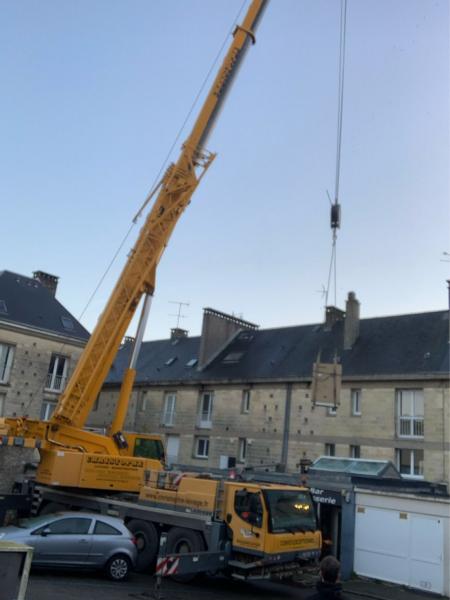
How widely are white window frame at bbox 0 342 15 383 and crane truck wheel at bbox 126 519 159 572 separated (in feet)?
52.1

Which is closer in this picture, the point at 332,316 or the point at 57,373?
the point at 57,373

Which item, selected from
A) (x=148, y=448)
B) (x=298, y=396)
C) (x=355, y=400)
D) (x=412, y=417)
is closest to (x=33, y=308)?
(x=298, y=396)

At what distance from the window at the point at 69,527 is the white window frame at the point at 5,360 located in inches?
663

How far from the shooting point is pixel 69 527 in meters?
11.5

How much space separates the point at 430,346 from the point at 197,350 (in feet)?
50.8

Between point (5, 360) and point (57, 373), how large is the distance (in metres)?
3.01

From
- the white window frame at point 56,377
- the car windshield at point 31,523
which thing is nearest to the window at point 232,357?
the white window frame at point 56,377

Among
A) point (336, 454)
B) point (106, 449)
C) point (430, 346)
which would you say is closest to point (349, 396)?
point (336, 454)

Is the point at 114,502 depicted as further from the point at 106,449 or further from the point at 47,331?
the point at 47,331

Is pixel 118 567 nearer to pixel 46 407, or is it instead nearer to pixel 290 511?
pixel 290 511

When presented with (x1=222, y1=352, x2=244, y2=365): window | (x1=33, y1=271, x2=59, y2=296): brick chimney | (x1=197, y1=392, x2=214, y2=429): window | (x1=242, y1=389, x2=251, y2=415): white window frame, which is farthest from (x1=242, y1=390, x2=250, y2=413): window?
(x1=33, y1=271, x2=59, y2=296): brick chimney

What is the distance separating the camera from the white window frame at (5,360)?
2692cm

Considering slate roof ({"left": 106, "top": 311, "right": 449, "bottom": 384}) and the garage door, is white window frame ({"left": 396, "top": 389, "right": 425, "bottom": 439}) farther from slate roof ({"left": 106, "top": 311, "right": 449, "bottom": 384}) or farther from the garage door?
the garage door

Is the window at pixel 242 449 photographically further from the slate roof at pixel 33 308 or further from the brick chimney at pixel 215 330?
the slate roof at pixel 33 308
